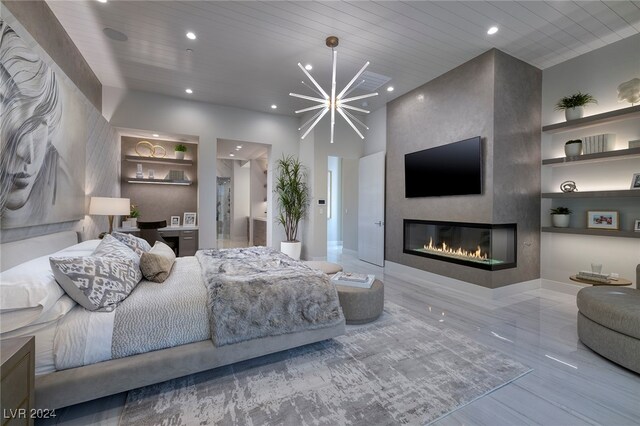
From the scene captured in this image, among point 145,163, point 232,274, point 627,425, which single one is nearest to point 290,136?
point 145,163

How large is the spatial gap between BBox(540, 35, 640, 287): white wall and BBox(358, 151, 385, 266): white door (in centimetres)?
262

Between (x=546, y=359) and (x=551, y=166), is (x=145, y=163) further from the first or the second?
(x=551, y=166)

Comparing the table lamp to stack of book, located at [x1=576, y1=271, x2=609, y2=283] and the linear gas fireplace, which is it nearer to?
the linear gas fireplace

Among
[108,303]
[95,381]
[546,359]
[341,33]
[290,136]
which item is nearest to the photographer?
[95,381]

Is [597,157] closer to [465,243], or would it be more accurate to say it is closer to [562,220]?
[562,220]

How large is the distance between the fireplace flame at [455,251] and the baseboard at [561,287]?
3.95ft

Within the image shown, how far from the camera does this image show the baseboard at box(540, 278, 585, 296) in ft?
12.3

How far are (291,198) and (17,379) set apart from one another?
4.87m

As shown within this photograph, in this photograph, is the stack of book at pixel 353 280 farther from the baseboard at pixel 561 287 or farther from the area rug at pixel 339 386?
the baseboard at pixel 561 287

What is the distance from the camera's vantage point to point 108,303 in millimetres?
1719

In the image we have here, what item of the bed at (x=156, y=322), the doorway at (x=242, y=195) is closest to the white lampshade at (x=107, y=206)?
the bed at (x=156, y=322)

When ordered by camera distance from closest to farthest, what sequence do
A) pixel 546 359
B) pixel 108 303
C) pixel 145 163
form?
1. pixel 108 303
2. pixel 546 359
3. pixel 145 163

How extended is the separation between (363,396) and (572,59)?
5.21 m

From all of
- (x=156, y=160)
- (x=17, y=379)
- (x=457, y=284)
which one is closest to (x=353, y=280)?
(x=457, y=284)
